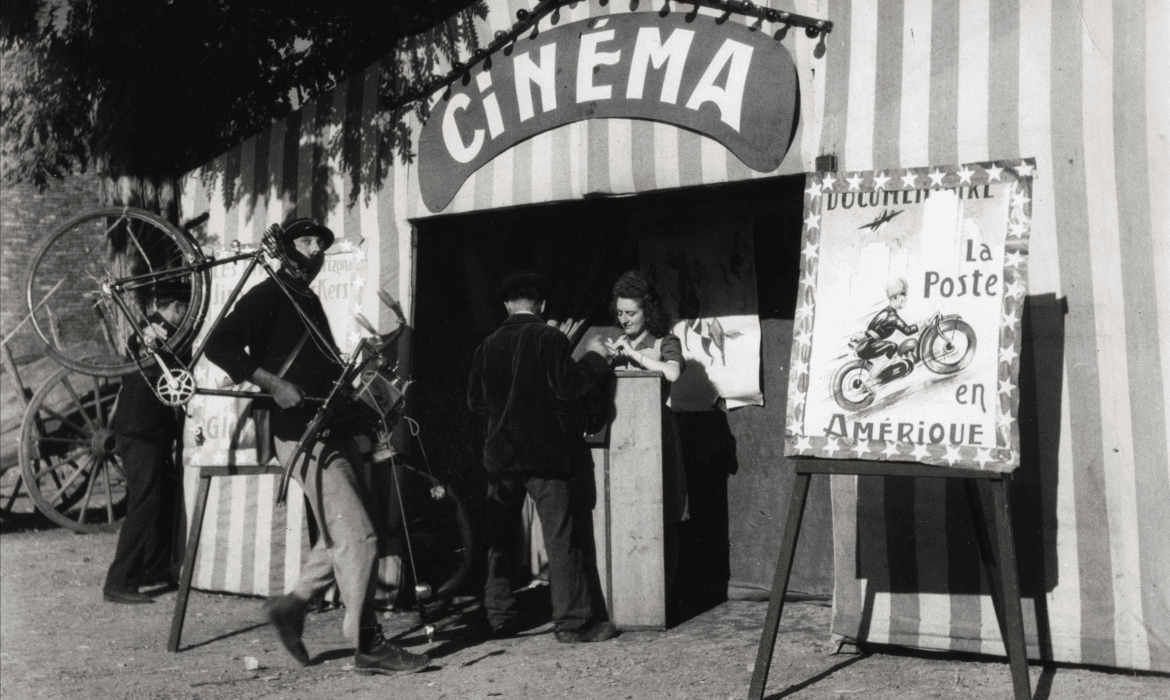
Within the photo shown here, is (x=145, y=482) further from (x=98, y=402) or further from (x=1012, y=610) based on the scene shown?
(x=1012, y=610)

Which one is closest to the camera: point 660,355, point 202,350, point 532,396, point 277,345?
point 202,350

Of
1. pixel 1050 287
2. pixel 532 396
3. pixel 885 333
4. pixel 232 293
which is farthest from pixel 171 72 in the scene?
pixel 1050 287

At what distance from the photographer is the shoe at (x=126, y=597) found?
24.5 feet

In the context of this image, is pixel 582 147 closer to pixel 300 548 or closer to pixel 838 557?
pixel 838 557

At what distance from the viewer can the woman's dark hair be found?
6609 millimetres

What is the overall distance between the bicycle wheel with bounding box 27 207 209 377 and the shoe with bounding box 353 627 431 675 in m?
2.09

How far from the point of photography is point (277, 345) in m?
5.61

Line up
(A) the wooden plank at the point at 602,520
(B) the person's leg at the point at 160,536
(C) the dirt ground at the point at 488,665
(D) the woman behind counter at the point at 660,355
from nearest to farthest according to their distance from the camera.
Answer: (C) the dirt ground at the point at 488,665, (A) the wooden plank at the point at 602,520, (D) the woman behind counter at the point at 660,355, (B) the person's leg at the point at 160,536

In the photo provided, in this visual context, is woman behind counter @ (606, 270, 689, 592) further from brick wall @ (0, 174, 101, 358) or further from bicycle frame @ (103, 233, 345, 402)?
brick wall @ (0, 174, 101, 358)

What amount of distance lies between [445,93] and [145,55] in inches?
95.4

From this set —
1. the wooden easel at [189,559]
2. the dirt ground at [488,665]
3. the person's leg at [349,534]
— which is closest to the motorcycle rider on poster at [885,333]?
the dirt ground at [488,665]

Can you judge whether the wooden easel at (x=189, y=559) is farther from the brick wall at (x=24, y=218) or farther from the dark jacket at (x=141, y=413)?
the brick wall at (x=24, y=218)

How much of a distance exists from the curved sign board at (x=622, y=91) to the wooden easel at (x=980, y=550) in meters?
1.68

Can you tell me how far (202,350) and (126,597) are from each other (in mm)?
2719
